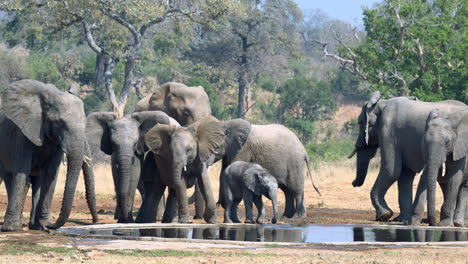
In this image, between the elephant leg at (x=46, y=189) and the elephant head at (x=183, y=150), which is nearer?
the elephant leg at (x=46, y=189)

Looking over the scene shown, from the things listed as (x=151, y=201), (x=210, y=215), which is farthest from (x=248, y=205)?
(x=151, y=201)

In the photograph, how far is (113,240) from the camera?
43.0ft

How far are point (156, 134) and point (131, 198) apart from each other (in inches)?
43.2

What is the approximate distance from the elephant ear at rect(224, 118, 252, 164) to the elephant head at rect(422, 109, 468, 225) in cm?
323

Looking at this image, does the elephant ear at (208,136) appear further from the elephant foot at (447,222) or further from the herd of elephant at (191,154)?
the elephant foot at (447,222)

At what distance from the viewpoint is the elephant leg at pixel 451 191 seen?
17.5 metres

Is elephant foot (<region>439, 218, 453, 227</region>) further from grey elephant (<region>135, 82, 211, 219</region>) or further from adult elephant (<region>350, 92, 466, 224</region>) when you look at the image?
grey elephant (<region>135, 82, 211, 219</region>)

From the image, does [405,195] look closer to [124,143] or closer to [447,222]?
[447,222]

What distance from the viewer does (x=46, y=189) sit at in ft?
47.3

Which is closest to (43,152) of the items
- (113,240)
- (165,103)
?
(113,240)

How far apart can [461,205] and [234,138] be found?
13.2 ft

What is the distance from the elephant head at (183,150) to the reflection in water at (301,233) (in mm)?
983

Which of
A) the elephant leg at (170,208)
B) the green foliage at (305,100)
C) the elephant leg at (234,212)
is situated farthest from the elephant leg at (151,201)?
the green foliage at (305,100)

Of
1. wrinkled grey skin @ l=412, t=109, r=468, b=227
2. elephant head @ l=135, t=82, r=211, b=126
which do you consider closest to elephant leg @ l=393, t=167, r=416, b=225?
wrinkled grey skin @ l=412, t=109, r=468, b=227
